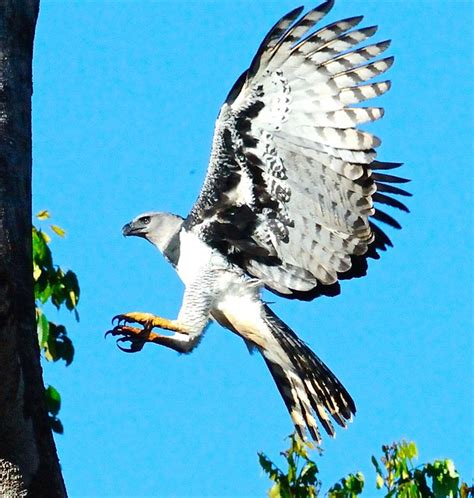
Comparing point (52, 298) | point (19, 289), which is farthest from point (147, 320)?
point (19, 289)

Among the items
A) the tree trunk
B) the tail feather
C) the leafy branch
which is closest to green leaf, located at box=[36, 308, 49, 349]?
the leafy branch

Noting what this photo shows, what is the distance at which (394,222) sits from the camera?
6.03 m

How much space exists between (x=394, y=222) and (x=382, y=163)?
1.22 ft

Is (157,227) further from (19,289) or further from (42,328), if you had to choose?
(19,289)

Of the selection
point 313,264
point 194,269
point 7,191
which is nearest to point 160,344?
point 194,269

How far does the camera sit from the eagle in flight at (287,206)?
508cm

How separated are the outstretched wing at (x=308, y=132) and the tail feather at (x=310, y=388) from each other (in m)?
0.48

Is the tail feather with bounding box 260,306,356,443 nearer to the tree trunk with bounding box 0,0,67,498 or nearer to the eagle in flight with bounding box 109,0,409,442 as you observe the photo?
the eagle in flight with bounding box 109,0,409,442

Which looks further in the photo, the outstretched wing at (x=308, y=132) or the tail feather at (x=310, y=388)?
the tail feather at (x=310, y=388)

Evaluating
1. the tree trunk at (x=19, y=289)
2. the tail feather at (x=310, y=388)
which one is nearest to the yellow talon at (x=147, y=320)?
the tail feather at (x=310, y=388)

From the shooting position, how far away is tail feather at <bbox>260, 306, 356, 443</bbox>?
5422 mm

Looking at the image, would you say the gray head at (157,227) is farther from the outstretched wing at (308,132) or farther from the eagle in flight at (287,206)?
the outstretched wing at (308,132)

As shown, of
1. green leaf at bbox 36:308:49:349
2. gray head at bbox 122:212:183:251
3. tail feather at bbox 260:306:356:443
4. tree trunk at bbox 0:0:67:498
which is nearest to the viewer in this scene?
tree trunk at bbox 0:0:67:498

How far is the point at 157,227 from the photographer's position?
6.07 metres
